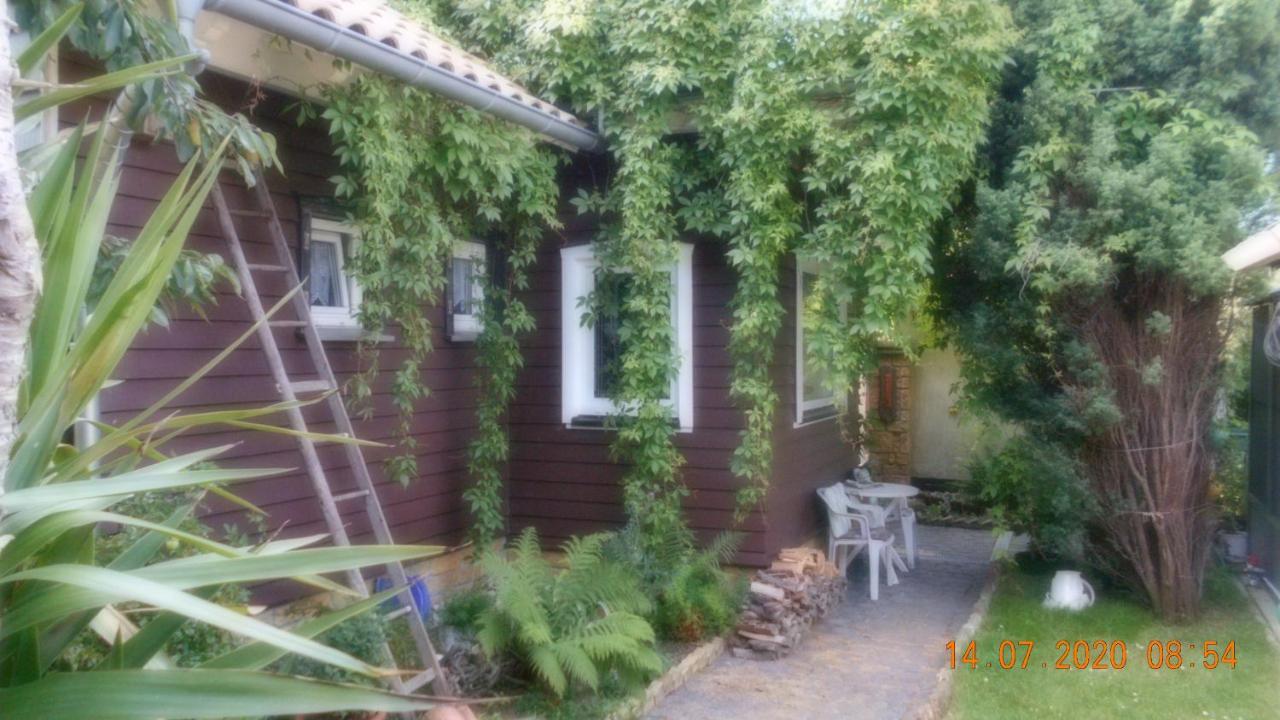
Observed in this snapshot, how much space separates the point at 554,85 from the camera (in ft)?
22.0

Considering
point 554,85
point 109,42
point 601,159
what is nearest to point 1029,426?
point 601,159

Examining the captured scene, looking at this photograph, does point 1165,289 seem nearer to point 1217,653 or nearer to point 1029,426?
point 1029,426

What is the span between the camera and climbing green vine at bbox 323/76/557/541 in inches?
205

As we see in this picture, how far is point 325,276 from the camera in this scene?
600cm

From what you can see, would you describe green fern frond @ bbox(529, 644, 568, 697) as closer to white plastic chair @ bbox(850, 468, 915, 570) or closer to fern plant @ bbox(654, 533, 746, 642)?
fern plant @ bbox(654, 533, 746, 642)

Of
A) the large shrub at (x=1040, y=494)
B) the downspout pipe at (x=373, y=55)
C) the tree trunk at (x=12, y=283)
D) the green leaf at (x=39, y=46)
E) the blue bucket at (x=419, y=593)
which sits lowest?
the blue bucket at (x=419, y=593)

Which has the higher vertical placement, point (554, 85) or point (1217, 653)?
point (554, 85)

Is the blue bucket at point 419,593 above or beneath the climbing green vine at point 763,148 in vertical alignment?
beneath

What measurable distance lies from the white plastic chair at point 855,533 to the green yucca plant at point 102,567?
6091mm

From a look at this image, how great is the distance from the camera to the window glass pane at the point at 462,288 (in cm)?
690

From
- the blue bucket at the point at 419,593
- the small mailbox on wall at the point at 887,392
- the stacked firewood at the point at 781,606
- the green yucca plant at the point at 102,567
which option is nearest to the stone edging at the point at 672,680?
the stacked firewood at the point at 781,606

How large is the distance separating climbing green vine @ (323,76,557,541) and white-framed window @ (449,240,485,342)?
92 mm

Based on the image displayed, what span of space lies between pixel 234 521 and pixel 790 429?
159 inches

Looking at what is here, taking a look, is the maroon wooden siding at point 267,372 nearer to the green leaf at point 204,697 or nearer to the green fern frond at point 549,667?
the green fern frond at point 549,667
